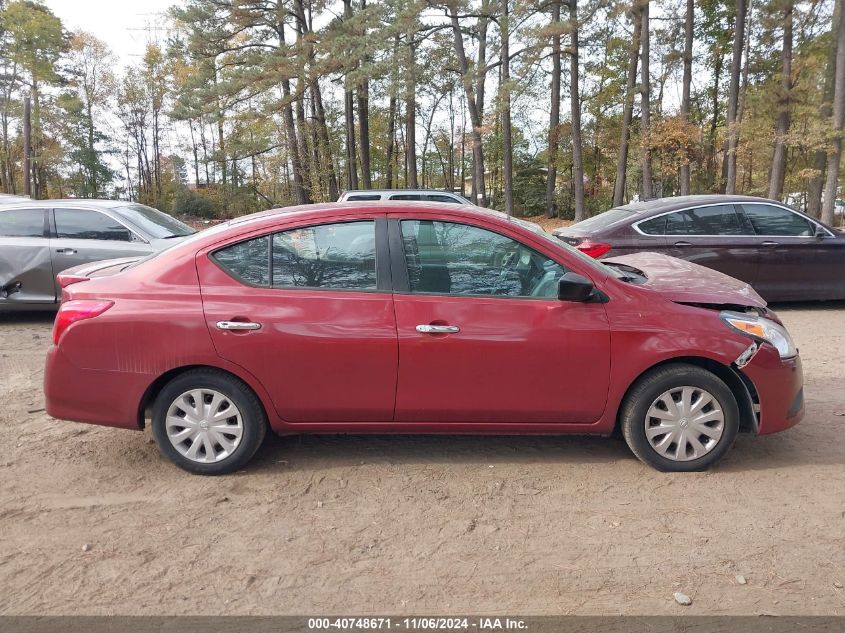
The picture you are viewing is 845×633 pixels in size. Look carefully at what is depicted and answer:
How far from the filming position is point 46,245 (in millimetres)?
7773

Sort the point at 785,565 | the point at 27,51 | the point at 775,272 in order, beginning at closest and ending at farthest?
the point at 785,565
the point at 775,272
the point at 27,51

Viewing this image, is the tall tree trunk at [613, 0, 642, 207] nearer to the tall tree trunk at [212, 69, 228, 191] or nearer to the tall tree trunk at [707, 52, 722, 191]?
the tall tree trunk at [707, 52, 722, 191]

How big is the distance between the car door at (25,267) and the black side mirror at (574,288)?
22.3ft

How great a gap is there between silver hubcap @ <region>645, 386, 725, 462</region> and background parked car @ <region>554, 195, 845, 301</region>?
187 inches

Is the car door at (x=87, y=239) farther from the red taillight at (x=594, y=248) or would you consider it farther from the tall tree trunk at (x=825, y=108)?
the tall tree trunk at (x=825, y=108)

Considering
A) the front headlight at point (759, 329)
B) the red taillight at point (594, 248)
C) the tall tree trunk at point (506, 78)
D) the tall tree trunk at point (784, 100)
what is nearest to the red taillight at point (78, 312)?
the front headlight at point (759, 329)

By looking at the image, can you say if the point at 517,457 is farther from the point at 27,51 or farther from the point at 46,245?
the point at 27,51

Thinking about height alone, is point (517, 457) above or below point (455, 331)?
below

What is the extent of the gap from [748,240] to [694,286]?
5.09m

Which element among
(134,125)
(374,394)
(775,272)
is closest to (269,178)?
(134,125)

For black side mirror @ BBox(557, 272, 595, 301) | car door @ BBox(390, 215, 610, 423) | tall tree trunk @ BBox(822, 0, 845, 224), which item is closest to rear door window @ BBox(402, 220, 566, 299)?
car door @ BBox(390, 215, 610, 423)

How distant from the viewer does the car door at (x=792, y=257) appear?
830 centimetres

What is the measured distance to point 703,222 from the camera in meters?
8.35

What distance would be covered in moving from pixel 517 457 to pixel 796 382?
1768 millimetres
